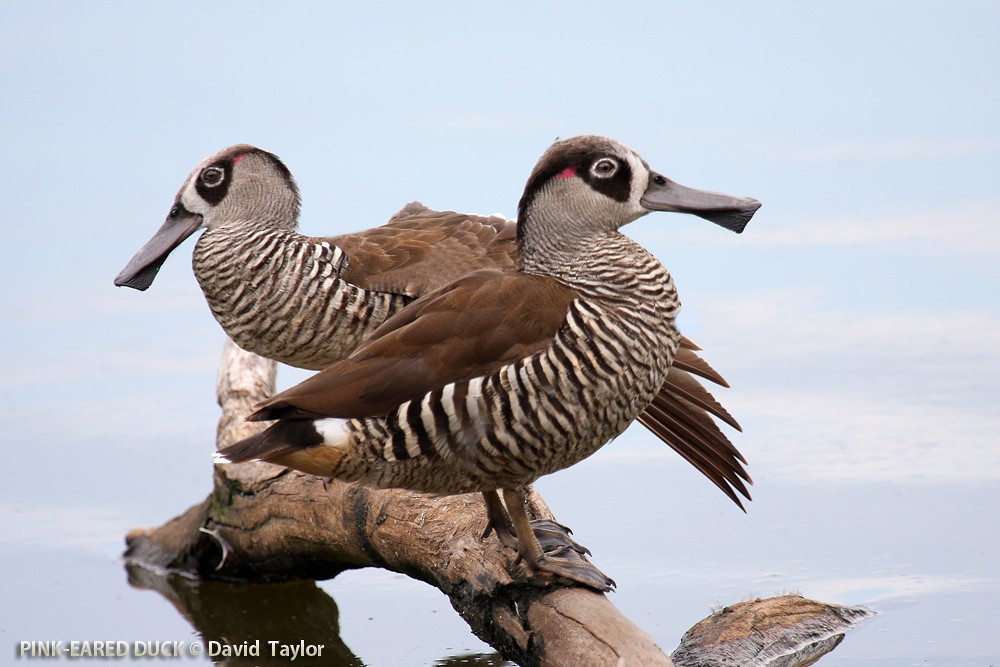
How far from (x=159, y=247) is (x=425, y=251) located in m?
0.94

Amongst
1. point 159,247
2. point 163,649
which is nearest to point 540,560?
point 163,649

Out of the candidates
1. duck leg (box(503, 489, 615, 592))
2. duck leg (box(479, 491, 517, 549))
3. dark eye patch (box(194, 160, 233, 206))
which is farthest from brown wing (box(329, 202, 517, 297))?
duck leg (box(503, 489, 615, 592))

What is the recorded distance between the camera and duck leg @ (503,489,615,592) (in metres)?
4.08

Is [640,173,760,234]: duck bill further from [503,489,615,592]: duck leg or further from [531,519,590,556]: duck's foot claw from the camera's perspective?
[531,519,590,556]: duck's foot claw

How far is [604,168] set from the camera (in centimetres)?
406

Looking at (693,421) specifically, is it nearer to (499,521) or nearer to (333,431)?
(499,521)

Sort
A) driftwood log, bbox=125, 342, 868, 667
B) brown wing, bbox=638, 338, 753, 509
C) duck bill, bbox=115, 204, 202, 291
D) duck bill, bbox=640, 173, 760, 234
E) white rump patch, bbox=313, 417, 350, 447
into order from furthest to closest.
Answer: duck bill, bbox=115, 204, 202, 291 → brown wing, bbox=638, 338, 753, 509 → duck bill, bbox=640, 173, 760, 234 → driftwood log, bbox=125, 342, 868, 667 → white rump patch, bbox=313, 417, 350, 447

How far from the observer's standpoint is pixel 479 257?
4.99m

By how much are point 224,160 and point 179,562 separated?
179 cm

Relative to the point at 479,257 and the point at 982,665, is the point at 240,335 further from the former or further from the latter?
the point at 982,665

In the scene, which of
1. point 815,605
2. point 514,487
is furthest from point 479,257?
point 815,605

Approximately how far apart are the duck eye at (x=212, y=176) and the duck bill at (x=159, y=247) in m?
0.13

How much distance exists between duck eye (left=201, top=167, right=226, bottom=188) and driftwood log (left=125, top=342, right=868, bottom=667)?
101 cm

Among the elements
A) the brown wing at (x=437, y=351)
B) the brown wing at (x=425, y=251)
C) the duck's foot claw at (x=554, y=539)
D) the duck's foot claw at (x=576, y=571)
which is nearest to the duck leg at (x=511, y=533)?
the duck's foot claw at (x=554, y=539)
